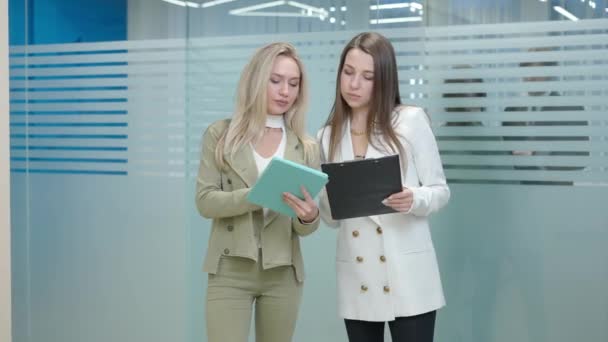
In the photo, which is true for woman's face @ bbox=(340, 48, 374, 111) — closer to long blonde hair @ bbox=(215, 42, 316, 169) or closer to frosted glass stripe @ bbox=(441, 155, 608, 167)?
long blonde hair @ bbox=(215, 42, 316, 169)

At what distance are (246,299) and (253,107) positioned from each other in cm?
67

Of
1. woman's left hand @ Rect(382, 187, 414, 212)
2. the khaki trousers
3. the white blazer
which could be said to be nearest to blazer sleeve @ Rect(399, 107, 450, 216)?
the white blazer

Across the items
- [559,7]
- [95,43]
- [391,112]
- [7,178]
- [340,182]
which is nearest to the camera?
[340,182]

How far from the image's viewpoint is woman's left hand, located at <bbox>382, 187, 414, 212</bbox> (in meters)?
2.71

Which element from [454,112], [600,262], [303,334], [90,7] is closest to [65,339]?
[303,334]

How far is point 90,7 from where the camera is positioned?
4.55 m

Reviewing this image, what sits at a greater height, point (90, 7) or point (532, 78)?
point (90, 7)

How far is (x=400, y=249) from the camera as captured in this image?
2.83 meters

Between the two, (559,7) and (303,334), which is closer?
(559,7)

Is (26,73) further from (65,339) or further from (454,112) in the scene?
(454,112)

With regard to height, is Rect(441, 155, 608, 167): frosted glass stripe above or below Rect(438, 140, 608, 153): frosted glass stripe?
below

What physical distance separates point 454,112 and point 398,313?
1309 mm

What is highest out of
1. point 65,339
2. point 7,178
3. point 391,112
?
point 391,112

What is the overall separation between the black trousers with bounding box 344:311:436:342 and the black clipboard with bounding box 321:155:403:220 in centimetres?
41
